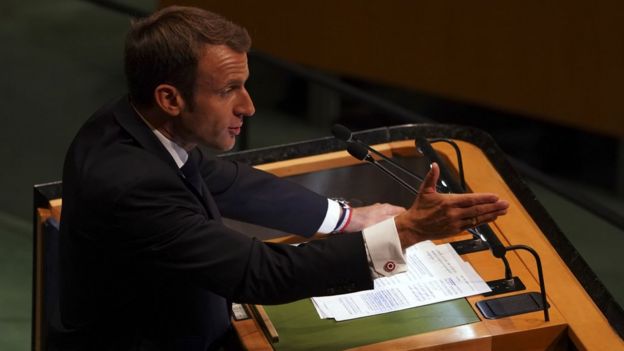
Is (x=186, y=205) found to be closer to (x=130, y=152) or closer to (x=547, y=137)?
(x=130, y=152)

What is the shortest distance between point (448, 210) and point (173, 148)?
1.69 feet

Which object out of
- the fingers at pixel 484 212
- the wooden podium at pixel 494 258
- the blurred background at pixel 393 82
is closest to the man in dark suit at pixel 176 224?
the fingers at pixel 484 212

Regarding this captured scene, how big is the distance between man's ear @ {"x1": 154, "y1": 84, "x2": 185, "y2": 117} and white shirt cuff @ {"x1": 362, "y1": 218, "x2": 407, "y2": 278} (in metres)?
0.39

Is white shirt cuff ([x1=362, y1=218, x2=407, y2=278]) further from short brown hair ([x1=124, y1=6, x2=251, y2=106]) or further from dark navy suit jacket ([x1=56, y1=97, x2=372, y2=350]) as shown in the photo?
short brown hair ([x1=124, y1=6, x2=251, y2=106])

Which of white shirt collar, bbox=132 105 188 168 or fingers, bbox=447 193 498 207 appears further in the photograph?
white shirt collar, bbox=132 105 188 168

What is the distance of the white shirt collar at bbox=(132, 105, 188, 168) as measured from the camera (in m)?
2.33

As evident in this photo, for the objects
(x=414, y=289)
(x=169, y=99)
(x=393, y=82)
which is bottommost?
(x=393, y=82)

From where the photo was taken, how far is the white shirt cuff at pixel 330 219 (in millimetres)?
2748

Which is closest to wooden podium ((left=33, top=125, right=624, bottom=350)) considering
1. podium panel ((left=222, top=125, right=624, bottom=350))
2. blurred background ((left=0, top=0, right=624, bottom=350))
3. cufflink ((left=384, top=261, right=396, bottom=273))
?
podium panel ((left=222, top=125, right=624, bottom=350))

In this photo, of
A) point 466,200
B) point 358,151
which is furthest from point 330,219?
point 466,200

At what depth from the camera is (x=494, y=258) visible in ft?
8.82

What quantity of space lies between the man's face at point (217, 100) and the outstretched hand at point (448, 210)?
35 cm

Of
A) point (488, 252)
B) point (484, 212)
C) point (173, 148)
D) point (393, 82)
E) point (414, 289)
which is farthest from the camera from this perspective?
point (393, 82)

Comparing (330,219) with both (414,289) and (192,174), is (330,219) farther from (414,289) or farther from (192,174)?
(192,174)
